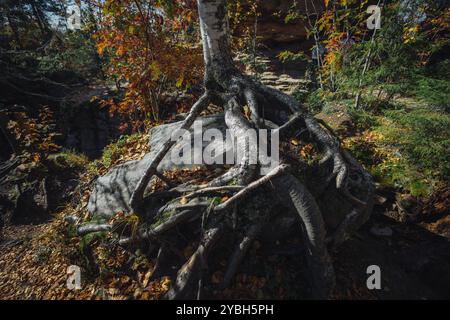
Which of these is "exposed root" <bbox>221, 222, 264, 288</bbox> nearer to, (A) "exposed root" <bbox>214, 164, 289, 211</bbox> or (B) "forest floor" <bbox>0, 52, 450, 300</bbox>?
(B) "forest floor" <bbox>0, 52, 450, 300</bbox>

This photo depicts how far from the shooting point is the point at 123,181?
4.16 metres

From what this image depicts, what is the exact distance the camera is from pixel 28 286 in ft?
12.7

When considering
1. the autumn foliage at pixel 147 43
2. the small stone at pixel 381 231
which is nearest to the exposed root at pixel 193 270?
the small stone at pixel 381 231

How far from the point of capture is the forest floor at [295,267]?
3240 mm

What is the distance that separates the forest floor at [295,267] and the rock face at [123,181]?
0.64 meters

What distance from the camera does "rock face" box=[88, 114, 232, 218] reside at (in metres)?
4.01

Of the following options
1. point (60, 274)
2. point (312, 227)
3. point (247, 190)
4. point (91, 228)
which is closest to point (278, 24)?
point (247, 190)

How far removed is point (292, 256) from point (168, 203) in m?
1.99

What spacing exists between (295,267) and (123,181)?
3.13 meters

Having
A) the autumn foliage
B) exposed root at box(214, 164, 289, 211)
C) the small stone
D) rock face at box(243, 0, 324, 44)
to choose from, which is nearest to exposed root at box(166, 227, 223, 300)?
exposed root at box(214, 164, 289, 211)

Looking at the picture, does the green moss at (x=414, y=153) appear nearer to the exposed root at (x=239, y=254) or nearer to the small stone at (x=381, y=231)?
the small stone at (x=381, y=231)
